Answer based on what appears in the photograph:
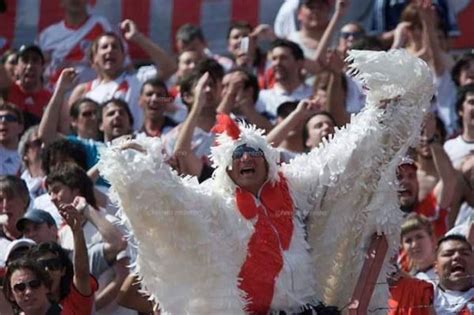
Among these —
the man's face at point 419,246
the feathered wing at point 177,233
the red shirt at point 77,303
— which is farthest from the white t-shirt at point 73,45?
the feathered wing at point 177,233

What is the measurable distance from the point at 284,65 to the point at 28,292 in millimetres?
3487

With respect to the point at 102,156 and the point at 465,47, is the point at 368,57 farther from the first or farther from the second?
the point at 465,47

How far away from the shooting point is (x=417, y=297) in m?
7.76

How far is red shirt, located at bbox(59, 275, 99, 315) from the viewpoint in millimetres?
7776

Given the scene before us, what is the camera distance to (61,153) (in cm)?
954

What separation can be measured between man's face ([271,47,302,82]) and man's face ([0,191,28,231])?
230 centimetres

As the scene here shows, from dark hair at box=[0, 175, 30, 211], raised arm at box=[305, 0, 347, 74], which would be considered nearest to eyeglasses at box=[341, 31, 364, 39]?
raised arm at box=[305, 0, 347, 74]

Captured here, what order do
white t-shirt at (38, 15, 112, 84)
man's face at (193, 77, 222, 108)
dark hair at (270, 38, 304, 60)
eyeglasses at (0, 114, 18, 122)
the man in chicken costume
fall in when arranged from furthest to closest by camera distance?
1. white t-shirt at (38, 15, 112, 84)
2. dark hair at (270, 38, 304, 60)
3. eyeglasses at (0, 114, 18, 122)
4. man's face at (193, 77, 222, 108)
5. the man in chicken costume

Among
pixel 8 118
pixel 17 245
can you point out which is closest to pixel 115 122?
pixel 8 118

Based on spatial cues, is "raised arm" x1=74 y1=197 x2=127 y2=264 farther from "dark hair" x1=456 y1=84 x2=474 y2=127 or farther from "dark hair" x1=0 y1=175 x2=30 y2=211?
"dark hair" x1=456 y1=84 x2=474 y2=127

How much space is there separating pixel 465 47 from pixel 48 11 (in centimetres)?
308

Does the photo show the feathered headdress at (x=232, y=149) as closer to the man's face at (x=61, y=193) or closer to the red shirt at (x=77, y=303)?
the red shirt at (x=77, y=303)

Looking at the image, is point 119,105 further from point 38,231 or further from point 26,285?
point 26,285

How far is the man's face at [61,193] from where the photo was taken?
8.76 meters
